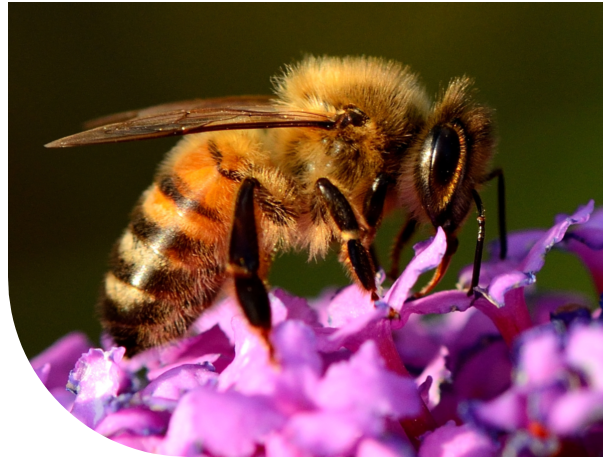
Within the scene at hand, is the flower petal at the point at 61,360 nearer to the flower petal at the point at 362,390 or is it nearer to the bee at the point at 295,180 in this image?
the bee at the point at 295,180

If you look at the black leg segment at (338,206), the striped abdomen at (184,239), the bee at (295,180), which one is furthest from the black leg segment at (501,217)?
the striped abdomen at (184,239)

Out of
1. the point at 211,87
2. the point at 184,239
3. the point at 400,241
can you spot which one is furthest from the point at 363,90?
the point at 211,87

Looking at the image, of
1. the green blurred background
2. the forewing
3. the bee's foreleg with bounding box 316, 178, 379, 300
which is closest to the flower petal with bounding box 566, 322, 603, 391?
the bee's foreleg with bounding box 316, 178, 379, 300

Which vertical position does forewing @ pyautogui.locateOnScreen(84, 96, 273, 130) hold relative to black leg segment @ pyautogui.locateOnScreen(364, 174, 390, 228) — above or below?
above

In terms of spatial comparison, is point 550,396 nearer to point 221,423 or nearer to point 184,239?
point 221,423

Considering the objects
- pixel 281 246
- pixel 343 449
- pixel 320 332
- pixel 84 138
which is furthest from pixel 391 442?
pixel 84 138

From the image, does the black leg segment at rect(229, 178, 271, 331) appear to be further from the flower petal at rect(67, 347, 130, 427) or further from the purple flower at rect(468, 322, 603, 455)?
the purple flower at rect(468, 322, 603, 455)

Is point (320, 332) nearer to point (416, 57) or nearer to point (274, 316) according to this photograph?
point (274, 316)
